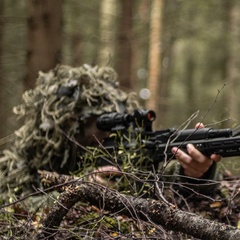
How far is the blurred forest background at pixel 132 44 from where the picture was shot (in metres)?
6.03

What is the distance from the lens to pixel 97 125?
3.96 meters

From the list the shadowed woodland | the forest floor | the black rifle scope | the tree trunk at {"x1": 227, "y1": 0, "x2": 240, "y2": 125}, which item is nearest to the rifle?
the black rifle scope

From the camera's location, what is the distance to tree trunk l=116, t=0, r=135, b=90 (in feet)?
30.2

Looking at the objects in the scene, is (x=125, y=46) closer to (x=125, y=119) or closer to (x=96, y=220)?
(x=125, y=119)

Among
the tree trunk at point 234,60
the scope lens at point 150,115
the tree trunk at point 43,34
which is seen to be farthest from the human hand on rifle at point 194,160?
the tree trunk at point 234,60

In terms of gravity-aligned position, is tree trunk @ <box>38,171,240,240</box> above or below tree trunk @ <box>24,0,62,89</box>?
below

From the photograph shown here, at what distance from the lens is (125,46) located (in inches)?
367

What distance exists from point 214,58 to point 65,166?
43.2 feet

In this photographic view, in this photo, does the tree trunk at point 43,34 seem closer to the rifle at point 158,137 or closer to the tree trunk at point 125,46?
the rifle at point 158,137

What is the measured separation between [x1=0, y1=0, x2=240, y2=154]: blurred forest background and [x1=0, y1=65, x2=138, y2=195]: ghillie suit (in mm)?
500

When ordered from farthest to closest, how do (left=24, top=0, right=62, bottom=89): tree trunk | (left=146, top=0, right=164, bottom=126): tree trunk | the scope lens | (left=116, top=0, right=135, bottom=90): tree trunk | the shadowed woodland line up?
(left=146, top=0, right=164, bottom=126): tree trunk, (left=116, top=0, right=135, bottom=90): tree trunk, (left=24, top=0, right=62, bottom=89): tree trunk, the scope lens, the shadowed woodland

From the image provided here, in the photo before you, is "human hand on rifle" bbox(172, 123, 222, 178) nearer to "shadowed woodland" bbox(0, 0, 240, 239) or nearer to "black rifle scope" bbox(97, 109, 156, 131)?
"shadowed woodland" bbox(0, 0, 240, 239)

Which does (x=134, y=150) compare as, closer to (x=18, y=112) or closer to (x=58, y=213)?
(x=58, y=213)

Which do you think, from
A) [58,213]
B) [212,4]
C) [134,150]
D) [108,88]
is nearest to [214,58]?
[212,4]
